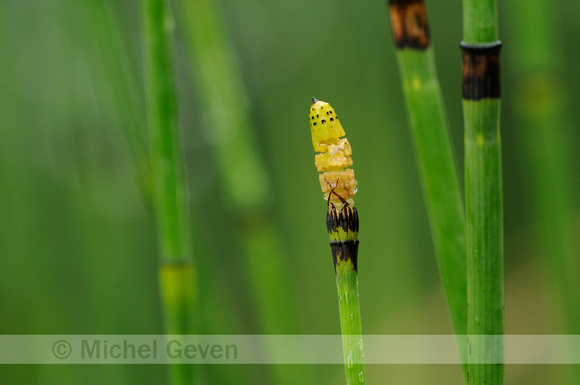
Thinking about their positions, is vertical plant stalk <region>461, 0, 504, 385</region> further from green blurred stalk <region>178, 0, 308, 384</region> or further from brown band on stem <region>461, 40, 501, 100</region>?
green blurred stalk <region>178, 0, 308, 384</region>

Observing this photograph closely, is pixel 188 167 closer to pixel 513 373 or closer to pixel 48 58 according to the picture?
pixel 48 58

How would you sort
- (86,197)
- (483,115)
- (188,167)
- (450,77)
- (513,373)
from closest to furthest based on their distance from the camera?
(483,115), (86,197), (513,373), (450,77), (188,167)

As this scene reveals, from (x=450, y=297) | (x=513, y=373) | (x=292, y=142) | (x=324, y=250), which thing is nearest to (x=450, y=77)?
(x=292, y=142)

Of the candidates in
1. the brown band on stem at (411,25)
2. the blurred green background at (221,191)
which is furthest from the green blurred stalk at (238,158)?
the brown band on stem at (411,25)

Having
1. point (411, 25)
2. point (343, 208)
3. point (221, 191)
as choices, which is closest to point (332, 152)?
point (343, 208)

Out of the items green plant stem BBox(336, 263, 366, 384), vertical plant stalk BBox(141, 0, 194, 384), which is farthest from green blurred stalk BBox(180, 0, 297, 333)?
green plant stem BBox(336, 263, 366, 384)

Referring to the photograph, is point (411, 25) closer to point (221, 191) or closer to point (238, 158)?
point (238, 158)

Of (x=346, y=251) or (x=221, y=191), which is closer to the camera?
(x=346, y=251)
